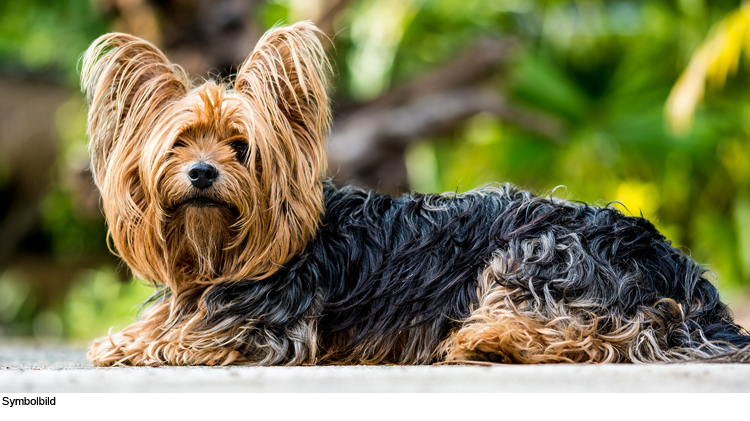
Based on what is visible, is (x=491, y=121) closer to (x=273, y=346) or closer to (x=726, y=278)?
(x=726, y=278)

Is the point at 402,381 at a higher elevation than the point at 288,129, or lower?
lower

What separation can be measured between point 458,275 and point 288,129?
3.61ft

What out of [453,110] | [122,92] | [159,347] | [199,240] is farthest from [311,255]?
[453,110]

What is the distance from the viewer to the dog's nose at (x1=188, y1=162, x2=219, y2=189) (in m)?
3.54

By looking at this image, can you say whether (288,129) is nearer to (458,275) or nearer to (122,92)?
(122,92)

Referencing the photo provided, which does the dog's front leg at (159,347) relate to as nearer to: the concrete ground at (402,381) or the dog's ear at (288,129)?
the dog's ear at (288,129)

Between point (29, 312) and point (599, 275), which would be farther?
point (29, 312)

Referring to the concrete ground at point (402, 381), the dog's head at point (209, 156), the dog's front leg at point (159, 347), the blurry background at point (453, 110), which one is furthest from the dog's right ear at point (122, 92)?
the blurry background at point (453, 110)

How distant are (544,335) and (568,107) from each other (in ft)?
30.3

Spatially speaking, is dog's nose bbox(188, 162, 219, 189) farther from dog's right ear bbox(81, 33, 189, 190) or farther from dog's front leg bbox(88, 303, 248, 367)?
dog's front leg bbox(88, 303, 248, 367)

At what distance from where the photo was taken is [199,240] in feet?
12.3

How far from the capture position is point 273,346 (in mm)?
3730

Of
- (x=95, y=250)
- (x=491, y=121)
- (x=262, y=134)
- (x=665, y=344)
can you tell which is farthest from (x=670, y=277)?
(x=95, y=250)

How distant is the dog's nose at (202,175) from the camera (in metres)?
3.54
